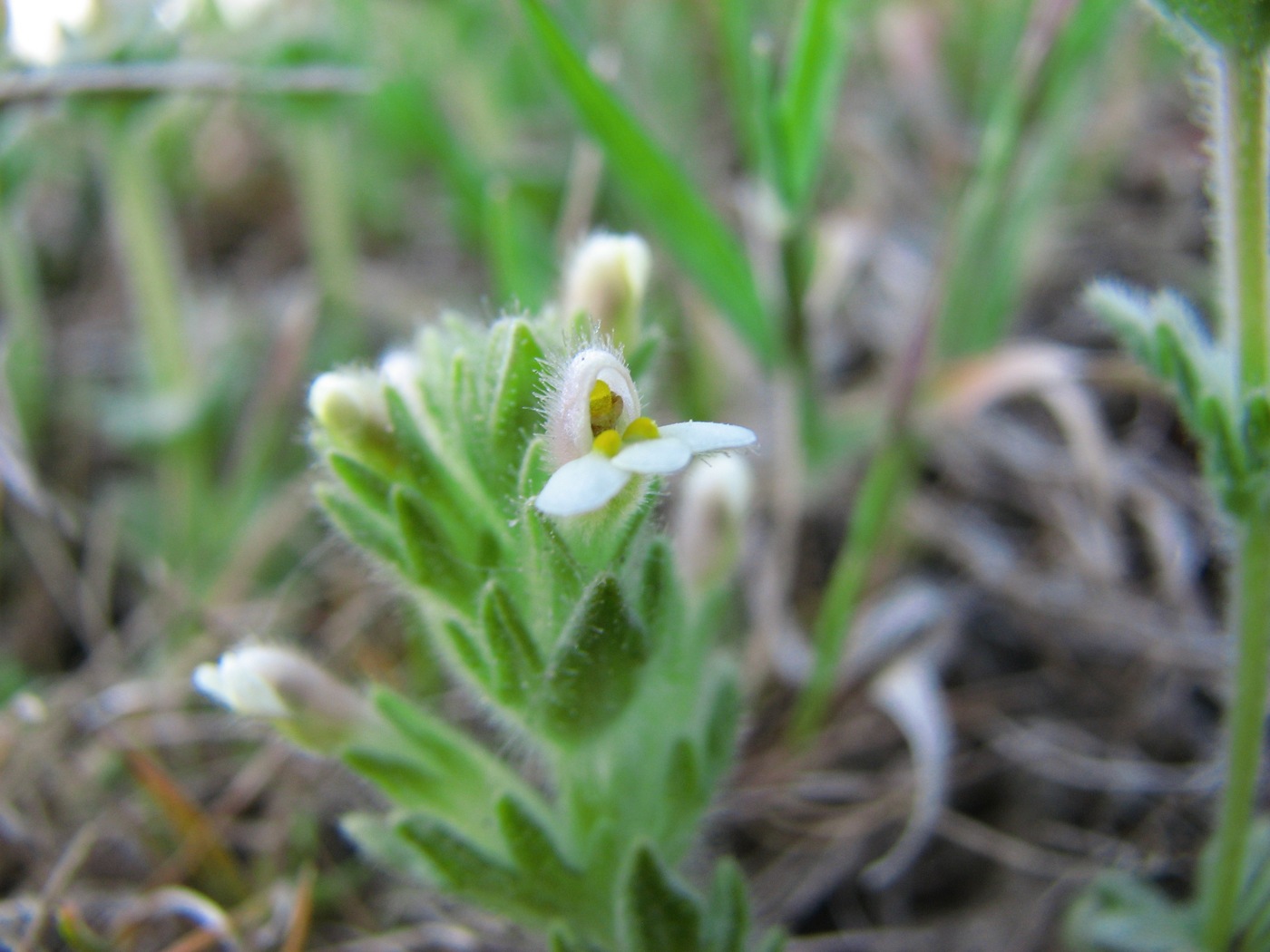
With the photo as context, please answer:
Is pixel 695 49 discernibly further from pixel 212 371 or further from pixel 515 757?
pixel 515 757

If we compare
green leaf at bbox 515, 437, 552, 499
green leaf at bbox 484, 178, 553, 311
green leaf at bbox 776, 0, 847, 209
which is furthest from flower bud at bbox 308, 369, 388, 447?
green leaf at bbox 776, 0, 847, 209

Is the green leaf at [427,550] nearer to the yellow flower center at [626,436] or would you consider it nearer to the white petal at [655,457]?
the yellow flower center at [626,436]

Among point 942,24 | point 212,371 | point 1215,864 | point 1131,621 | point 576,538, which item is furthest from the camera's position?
point 942,24

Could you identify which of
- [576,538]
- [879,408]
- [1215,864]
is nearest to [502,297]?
[879,408]

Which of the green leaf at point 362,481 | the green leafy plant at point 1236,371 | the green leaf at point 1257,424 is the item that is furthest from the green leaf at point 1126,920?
the green leaf at point 362,481

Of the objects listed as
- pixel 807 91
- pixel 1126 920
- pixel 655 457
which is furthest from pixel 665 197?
pixel 1126 920

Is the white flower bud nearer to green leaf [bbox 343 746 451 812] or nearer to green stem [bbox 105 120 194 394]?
green leaf [bbox 343 746 451 812]

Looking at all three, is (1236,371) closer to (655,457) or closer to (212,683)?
(655,457)
